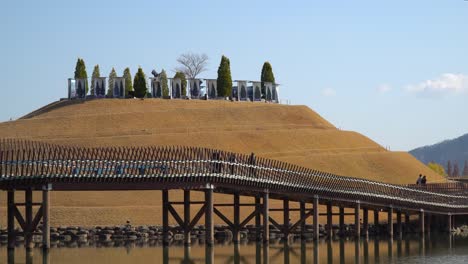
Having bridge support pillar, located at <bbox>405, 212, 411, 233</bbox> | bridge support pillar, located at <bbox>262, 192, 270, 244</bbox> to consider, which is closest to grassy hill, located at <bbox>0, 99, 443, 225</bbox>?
bridge support pillar, located at <bbox>405, 212, 411, 233</bbox>

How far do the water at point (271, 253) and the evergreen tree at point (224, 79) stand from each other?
59767mm

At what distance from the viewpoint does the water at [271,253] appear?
65312 mm

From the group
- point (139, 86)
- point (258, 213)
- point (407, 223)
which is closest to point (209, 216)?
point (258, 213)

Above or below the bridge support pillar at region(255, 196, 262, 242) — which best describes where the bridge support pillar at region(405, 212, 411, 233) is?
below

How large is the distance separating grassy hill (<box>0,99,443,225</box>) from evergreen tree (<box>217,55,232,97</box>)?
352 cm

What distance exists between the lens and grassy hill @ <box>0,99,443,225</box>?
114938mm

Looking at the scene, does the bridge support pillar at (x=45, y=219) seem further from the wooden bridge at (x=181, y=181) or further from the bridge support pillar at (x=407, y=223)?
the bridge support pillar at (x=407, y=223)

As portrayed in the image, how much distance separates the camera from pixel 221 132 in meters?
121

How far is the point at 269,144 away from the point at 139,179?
5178cm

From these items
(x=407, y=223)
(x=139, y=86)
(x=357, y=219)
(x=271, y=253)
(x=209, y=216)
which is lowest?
(x=271, y=253)

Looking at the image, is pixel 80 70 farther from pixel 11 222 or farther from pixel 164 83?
pixel 11 222

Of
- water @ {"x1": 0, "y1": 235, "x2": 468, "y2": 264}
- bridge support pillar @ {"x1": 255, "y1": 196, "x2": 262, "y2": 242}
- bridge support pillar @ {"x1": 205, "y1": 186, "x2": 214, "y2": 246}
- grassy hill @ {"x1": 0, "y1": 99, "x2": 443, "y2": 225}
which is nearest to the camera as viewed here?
water @ {"x1": 0, "y1": 235, "x2": 468, "y2": 264}

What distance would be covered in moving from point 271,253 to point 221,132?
51867mm

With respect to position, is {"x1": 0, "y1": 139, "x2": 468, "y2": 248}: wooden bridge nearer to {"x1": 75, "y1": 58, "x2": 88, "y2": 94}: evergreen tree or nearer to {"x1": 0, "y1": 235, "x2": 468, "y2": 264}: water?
{"x1": 0, "y1": 235, "x2": 468, "y2": 264}: water
